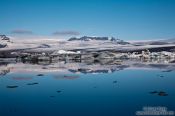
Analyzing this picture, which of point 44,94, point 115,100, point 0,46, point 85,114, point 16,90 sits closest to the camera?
point 85,114

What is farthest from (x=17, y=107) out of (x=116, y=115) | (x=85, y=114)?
(x=116, y=115)

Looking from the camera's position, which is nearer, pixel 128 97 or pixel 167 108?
pixel 167 108

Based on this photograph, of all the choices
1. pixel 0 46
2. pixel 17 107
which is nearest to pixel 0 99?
pixel 17 107

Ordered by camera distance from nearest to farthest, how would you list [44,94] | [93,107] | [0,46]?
[93,107]
[44,94]
[0,46]

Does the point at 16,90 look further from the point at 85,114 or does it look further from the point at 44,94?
the point at 85,114

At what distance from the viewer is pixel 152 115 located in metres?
7.02

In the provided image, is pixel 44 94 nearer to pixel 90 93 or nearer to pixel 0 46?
pixel 90 93

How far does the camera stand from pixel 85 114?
7.57 metres

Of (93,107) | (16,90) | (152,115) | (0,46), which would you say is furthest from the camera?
(0,46)

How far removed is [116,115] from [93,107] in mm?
1066

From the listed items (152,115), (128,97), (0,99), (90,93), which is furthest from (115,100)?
(0,99)

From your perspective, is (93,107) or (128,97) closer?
(93,107)

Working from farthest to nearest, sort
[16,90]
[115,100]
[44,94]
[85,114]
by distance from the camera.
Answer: [16,90] → [44,94] → [115,100] → [85,114]

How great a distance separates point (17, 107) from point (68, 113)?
168cm
